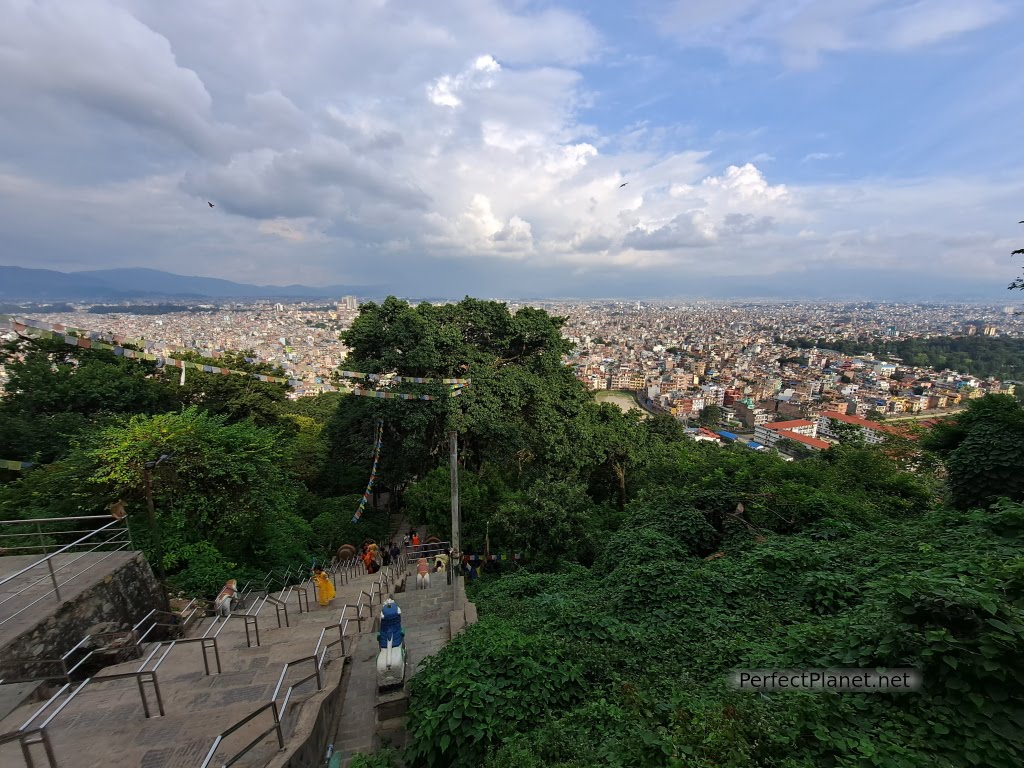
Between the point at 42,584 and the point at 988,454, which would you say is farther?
the point at 988,454

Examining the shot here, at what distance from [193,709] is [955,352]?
135404 mm

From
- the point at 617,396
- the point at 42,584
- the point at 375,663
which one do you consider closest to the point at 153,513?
the point at 42,584

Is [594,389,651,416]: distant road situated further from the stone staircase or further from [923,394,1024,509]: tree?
the stone staircase

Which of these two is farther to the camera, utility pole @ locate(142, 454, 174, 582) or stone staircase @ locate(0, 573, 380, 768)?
utility pole @ locate(142, 454, 174, 582)

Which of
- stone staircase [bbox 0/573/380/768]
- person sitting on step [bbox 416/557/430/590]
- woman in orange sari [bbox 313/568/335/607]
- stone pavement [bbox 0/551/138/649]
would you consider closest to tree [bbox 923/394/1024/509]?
person sitting on step [bbox 416/557/430/590]

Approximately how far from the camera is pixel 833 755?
10.3ft

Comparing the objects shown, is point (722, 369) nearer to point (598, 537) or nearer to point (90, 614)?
point (598, 537)

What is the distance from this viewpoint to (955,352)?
9744 centimetres

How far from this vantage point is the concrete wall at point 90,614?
4820mm

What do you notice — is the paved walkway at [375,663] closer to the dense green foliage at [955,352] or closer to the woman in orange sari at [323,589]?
the woman in orange sari at [323,589]

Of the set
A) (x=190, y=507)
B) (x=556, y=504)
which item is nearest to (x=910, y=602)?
(x=556, y=504)

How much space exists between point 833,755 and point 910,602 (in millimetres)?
1600

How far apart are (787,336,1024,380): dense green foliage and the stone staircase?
102m

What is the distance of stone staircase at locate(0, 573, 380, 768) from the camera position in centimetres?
380
